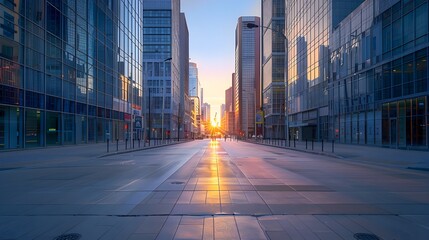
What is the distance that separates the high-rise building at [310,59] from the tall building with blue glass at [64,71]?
85.1 feet

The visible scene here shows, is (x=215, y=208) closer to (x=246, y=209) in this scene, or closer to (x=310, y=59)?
(x=246, y=209)

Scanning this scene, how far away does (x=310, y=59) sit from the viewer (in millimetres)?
63031

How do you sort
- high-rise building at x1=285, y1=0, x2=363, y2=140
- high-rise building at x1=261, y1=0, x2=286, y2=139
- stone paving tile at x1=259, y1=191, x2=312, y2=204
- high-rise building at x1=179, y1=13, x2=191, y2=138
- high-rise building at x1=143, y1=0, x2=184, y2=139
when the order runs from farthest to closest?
high-rise building at x1=179, y1=13, x2=191, y2=138
high-rise building at x1=143, y1=0, x2=184, y2=139
high-rise building at x1=261, y1=0, x2=286, y2=139
high-rise building at x1=285, y1=0, x2=363, y2=140
stone paving tile at x1=259, y1=191, x2=312, y2=204

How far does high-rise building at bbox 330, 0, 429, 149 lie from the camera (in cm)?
3123

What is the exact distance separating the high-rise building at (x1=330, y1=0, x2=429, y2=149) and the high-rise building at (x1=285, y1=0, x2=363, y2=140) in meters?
3.13

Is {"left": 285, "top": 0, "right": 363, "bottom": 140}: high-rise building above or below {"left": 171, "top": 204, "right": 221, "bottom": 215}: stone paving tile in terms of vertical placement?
above

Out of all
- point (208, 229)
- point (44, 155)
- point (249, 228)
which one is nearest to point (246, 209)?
→ point (249, 228)

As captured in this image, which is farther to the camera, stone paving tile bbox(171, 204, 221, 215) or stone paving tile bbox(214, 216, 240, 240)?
stone paving tile bbox(171, 204, 221, 215)

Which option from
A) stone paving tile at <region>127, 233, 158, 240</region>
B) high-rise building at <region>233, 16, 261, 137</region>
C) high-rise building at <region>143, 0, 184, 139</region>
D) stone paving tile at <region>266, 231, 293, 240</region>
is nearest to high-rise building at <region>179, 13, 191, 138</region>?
high-rise building at <region>143, 0, 184, 139</region>

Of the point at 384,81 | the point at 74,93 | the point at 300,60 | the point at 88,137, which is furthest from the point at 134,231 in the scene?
the point at 300,60

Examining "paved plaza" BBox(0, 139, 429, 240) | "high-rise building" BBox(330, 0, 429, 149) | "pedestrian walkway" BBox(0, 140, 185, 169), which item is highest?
"high-rise building" BBox(330, 0, 429, 149)

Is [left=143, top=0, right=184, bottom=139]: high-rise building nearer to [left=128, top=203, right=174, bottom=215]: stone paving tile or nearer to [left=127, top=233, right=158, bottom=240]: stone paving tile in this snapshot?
[left=128, top=203, right=174, bottom=215]: stone paving tile

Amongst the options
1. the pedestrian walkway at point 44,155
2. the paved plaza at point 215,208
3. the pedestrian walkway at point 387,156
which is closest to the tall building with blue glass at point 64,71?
the pedestrian walkway at point 44,155

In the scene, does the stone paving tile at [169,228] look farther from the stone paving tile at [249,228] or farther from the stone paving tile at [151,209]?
the stone paving tile at [249,228]
